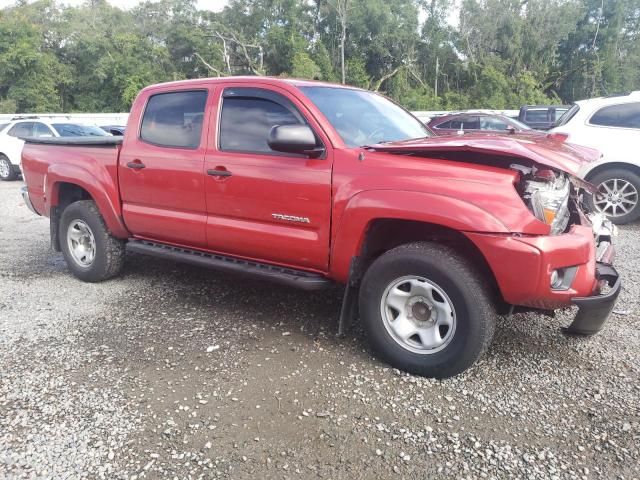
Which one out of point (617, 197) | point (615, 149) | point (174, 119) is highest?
point (174, 119)

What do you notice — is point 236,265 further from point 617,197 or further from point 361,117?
point 617,197

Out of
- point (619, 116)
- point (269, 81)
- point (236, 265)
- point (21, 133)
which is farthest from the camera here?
point (21, 133)

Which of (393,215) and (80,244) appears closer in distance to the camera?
(393,215)

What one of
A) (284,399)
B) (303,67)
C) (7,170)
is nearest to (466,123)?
(7,170)

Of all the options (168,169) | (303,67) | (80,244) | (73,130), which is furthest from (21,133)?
(303,67)

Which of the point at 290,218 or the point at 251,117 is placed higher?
the point at 251,117

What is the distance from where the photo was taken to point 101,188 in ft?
14.9

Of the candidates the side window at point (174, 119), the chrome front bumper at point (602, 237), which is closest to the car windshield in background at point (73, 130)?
the side window at point (174, 119)

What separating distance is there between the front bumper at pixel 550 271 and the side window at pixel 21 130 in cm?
1395

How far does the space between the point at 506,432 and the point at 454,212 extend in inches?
46.4

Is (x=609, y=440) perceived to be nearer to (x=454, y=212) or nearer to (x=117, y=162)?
(x=454, y=212)

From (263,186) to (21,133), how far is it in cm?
1280

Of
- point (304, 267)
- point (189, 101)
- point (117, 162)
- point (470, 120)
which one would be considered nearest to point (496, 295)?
point (304, 267)

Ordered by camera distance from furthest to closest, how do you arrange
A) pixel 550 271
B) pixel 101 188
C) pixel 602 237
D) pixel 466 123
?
1. pixel 466 123
2. pixel 101 188
3. pixel 602 237
4. pixel 550 271
